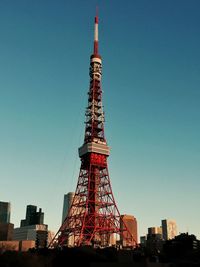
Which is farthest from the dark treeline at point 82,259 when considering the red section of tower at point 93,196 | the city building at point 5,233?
the city building at point 5,233

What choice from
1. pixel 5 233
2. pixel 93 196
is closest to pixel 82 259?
pixel 93 196

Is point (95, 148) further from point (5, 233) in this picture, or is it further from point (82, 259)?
point (5, 233)

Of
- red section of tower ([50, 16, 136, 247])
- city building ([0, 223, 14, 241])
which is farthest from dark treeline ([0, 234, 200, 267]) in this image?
city building ([0, 223, 14, 241])

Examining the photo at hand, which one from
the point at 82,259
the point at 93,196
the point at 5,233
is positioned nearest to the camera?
the point at 82,259

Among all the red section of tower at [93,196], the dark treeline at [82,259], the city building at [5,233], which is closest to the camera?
the dark treeline at [82,259]

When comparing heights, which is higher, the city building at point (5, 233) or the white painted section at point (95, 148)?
the white painted section at point (95, 148)

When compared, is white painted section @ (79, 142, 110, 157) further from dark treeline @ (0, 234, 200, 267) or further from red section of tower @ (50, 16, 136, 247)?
dark treeline @ (0, 234, 200, 267)

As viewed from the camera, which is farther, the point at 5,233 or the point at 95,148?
the point at 5,233

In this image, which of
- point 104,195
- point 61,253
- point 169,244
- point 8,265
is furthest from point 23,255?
point 169,244

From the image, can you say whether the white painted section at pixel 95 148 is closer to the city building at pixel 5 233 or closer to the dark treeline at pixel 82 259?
the dark treeline at pixel 82 259
